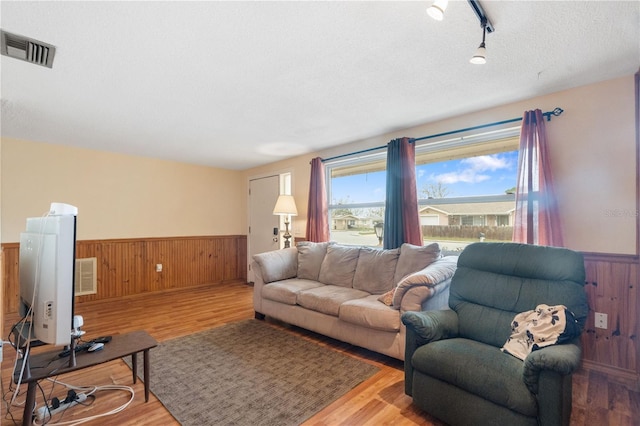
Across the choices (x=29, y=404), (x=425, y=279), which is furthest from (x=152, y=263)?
(x=425, y=279)

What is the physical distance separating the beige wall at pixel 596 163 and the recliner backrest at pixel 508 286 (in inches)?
29.3

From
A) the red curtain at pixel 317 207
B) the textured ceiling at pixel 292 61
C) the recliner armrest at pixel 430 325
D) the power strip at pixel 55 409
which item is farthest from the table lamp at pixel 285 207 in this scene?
the power strip at pixel 55 409

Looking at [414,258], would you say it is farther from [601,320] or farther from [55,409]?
[55,409]

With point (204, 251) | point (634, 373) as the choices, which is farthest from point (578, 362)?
point (204, 251)

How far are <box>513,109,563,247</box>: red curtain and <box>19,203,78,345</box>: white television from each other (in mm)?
3126

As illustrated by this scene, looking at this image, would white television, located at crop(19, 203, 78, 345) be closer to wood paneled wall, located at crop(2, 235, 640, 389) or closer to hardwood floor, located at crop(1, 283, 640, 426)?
hardwood floor, located at crop(1, 283, 640, 426)

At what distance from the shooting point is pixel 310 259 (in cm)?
378

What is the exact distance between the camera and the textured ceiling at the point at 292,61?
1.58 metres

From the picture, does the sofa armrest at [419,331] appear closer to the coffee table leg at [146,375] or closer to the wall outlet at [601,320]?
the wall outlet at [601,320]

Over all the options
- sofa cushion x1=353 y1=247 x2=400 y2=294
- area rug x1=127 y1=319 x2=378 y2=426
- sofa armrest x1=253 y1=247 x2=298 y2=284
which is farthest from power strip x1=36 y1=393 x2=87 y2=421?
sofa cushion x1=353 y1=247 x2=400 y2=294

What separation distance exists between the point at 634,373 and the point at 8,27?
4585 mm

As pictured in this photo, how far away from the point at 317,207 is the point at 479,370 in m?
3.03

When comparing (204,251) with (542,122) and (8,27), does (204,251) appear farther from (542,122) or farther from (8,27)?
(542,122)

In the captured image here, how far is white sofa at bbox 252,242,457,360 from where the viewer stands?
7.85 feet
